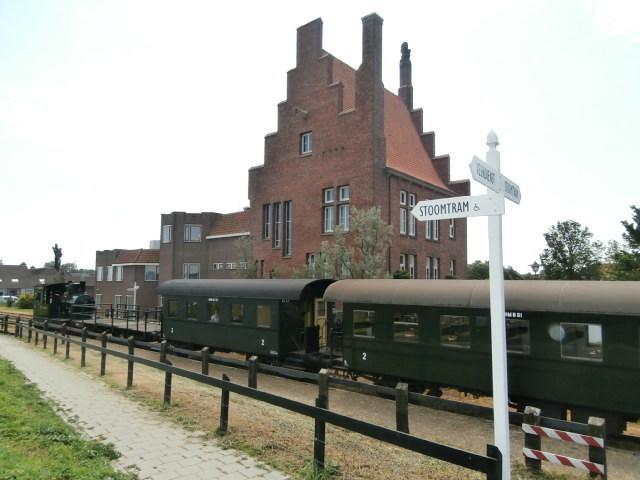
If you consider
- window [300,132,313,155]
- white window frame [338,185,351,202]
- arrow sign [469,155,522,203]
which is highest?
window [300,132,313,155]

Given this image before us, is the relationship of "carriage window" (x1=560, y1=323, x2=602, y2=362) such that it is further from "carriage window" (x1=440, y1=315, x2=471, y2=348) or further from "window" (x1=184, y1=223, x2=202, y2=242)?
"window" (x1=184, y1=223, x2=202, y2=242)

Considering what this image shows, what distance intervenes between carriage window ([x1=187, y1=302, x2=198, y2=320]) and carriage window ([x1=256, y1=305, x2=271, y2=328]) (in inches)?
154

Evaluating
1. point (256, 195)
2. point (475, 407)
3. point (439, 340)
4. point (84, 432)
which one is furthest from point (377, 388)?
point (256, 195)

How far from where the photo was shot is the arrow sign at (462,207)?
13.4 ft

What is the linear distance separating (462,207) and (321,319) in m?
12.7

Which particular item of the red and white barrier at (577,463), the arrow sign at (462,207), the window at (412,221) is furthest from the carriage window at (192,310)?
the window at (412,221)

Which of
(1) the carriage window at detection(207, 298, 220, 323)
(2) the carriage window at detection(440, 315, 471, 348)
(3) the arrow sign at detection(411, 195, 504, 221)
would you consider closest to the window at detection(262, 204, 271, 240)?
(1) the carriage window at detection(207, 298, 220, 323)

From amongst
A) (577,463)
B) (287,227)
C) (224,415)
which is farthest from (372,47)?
(577,463)

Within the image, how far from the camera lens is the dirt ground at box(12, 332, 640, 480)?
6.06 metres

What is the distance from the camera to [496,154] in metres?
4.24

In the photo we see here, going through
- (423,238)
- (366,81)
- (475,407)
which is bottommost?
(475,407)

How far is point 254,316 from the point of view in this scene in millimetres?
16438

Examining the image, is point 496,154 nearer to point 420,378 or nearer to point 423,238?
point 420,378

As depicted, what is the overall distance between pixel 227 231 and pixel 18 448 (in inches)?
1577
